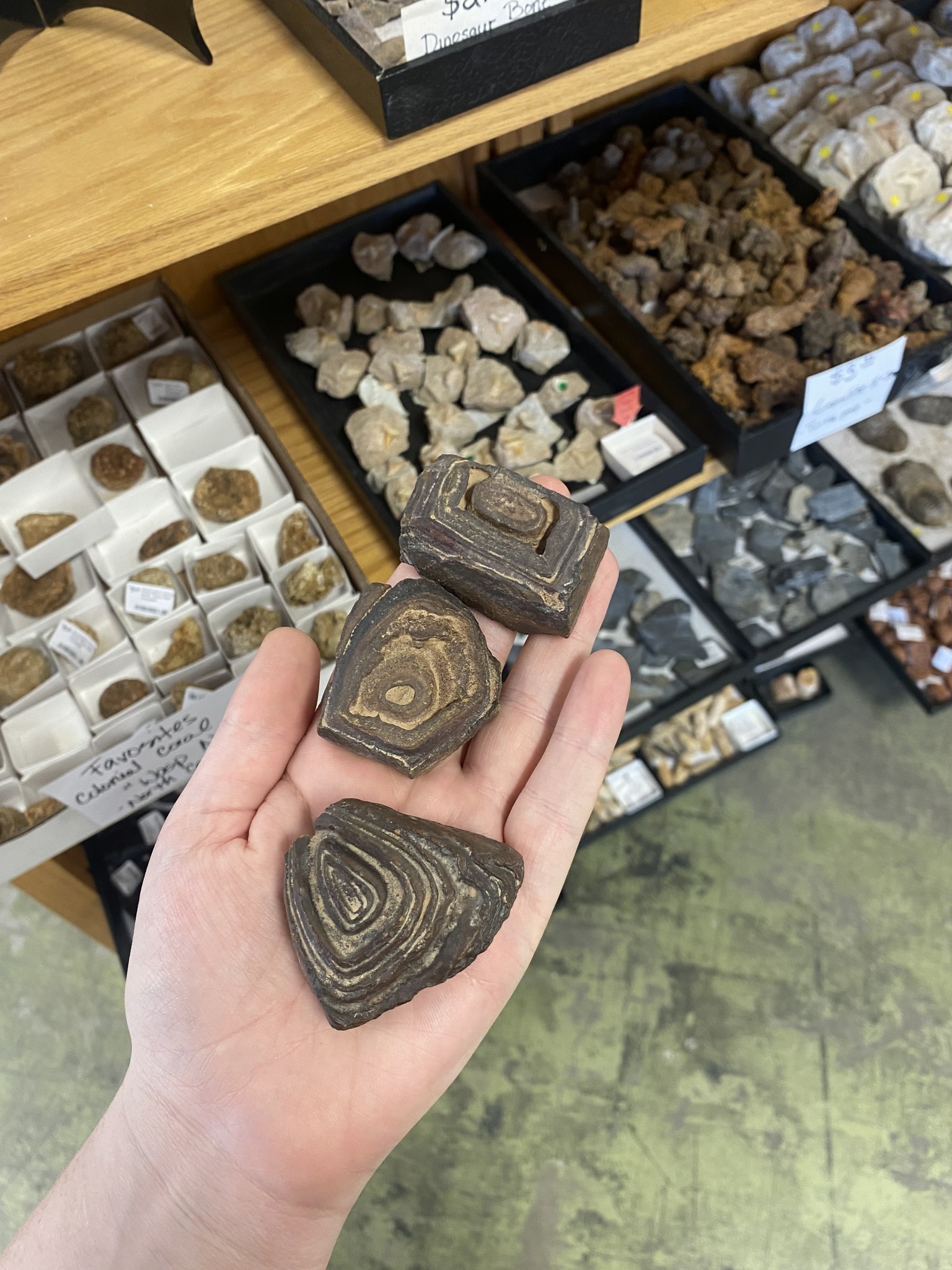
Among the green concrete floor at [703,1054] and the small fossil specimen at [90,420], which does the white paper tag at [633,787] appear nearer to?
the green concrete floor at [703,1054]

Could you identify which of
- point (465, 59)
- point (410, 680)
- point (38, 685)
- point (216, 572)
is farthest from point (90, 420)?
point (465, 59)

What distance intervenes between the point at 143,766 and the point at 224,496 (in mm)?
486

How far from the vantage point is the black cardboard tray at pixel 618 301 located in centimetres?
159

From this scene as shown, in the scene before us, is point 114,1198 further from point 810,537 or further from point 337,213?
point 810,537

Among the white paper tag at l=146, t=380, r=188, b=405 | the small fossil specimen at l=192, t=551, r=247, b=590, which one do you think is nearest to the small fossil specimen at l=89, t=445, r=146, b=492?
the white paper tag at l=146, t=380, r=188, b=405

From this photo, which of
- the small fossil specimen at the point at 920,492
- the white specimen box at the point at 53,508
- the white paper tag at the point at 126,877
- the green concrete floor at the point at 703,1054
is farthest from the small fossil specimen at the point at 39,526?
the small fossil specimen at the point at 920,492

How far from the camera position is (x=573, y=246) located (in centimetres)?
194

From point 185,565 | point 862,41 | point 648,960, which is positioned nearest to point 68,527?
point 185,565

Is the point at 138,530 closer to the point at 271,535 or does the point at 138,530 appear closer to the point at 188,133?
the point at 271,535

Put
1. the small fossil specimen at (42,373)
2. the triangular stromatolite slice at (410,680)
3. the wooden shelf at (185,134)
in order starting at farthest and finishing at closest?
the small fossil specimen at (42,373) → the triangular stromatolite slice at (410,680) → the wooden shelf at (185,134)

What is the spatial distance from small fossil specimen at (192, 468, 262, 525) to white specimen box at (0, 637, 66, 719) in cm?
35

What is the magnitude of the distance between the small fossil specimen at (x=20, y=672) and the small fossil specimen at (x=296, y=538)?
43 cm

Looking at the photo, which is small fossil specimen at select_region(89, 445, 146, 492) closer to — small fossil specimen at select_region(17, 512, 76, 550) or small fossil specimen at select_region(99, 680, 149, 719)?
small fossil specimen at select_region(17, 512, 76, 550)

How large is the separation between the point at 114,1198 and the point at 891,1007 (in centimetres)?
177
